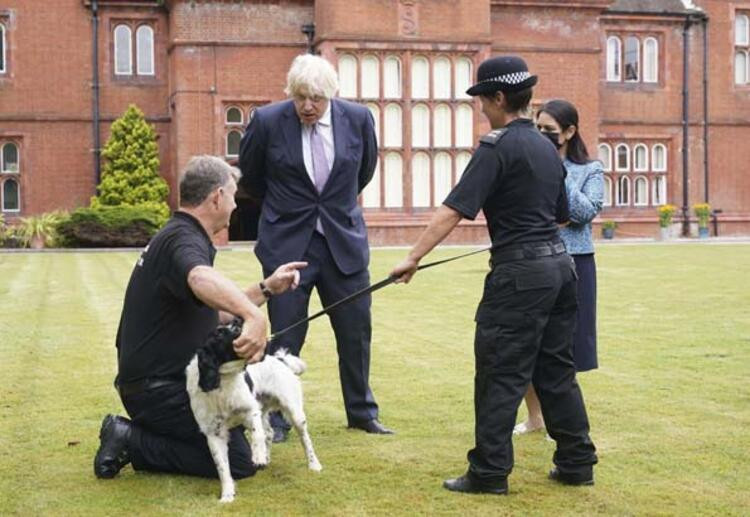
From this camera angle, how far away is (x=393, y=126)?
30.5 metres

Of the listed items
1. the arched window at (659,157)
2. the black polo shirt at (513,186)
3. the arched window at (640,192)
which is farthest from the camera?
the arched window at (659,157)

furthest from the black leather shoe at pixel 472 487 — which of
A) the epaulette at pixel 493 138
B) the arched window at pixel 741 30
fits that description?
the arched window at pixel 741 30

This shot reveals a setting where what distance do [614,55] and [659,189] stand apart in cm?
413

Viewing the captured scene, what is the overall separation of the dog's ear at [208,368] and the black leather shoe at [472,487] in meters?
1.21

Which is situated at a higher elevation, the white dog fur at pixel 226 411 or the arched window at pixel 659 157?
the arched window at pixel 659 157

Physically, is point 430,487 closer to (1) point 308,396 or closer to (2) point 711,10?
(1) point 308,396

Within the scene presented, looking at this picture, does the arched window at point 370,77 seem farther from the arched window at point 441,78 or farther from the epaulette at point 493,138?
the epaulette at point 493,138

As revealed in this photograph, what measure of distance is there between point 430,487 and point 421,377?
3.29 meters

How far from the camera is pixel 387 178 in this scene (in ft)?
99.9

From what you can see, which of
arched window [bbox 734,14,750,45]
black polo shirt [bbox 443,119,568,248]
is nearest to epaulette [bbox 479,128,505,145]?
black polo shirt [bbox 443,119,568,248]

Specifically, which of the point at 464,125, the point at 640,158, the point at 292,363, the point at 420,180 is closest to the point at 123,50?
the point at 420,180

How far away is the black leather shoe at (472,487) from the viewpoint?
18.1ft

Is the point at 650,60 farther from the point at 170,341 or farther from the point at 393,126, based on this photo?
the point at 170,341

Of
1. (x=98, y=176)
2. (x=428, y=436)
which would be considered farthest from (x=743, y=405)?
(x=98, y=176)
